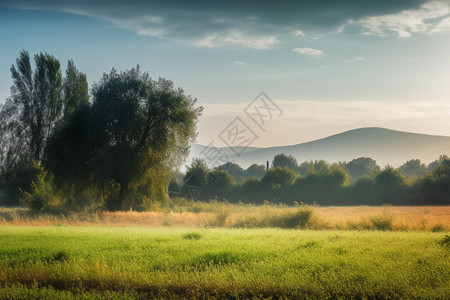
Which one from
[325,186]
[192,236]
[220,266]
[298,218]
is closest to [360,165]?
[325,186]

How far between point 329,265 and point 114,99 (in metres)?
25.0

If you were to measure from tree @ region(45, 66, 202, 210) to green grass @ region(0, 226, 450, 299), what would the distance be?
16.8 metres

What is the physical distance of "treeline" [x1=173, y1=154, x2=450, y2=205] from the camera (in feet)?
177

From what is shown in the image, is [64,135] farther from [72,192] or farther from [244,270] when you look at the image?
[244,270]

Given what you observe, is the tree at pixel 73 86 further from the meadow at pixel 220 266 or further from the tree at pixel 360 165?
the tree at pixel 360 165

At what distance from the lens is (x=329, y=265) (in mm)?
10672

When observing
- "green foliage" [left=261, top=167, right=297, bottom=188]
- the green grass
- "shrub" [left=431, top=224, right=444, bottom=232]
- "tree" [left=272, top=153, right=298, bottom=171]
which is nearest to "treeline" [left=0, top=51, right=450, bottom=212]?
"shrub" [left=431, top=224, right=444, bottom=232]

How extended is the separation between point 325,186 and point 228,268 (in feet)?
182

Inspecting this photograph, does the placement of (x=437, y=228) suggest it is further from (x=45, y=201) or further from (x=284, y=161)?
(x=284, y=161)

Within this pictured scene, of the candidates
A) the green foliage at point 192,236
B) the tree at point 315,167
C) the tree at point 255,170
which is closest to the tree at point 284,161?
the tree at point 315,167

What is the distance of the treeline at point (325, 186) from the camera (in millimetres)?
54062

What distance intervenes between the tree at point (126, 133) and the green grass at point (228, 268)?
16842 mm

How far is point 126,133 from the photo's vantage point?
105ft

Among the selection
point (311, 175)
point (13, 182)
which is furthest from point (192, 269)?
point (311, 175)
